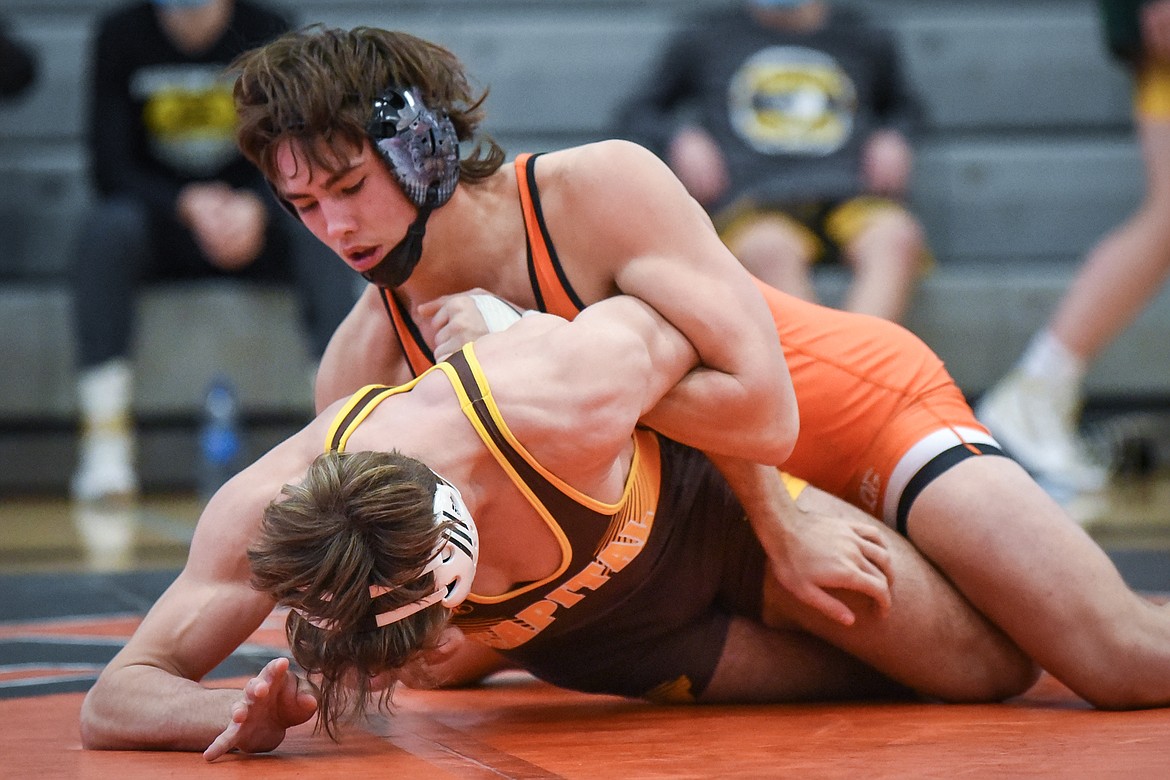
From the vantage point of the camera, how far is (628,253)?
252cm

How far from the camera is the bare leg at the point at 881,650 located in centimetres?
258

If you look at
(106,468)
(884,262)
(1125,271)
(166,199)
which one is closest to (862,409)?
(1125,271)

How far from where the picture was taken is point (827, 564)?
97.5 inches

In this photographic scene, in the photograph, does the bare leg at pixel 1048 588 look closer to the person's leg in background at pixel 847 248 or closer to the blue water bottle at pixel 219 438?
the person's leg in background at pixel 847 248

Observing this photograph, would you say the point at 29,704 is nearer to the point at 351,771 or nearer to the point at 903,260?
the point at 351,771

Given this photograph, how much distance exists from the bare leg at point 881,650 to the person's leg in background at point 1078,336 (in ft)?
9.23

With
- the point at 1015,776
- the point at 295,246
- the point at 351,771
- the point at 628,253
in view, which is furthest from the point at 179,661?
the point at 295,246

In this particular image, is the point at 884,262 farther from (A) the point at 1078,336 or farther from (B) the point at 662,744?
(B) the point at 662,744

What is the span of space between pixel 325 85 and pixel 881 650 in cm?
129

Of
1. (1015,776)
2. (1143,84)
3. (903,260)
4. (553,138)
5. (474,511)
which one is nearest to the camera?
(1015,776)

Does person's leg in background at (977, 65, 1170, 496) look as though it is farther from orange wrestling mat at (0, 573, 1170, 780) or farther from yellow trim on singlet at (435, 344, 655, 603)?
yellow trim on singlet at (435, 344, 655, 603)

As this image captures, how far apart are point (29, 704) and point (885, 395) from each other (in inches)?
62.3

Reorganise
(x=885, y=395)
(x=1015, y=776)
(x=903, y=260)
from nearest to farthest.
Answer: (x=1015, y=776)
(x=885, y=395)
(x=903, y=260)

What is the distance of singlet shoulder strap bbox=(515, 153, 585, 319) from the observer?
2.61 metres
